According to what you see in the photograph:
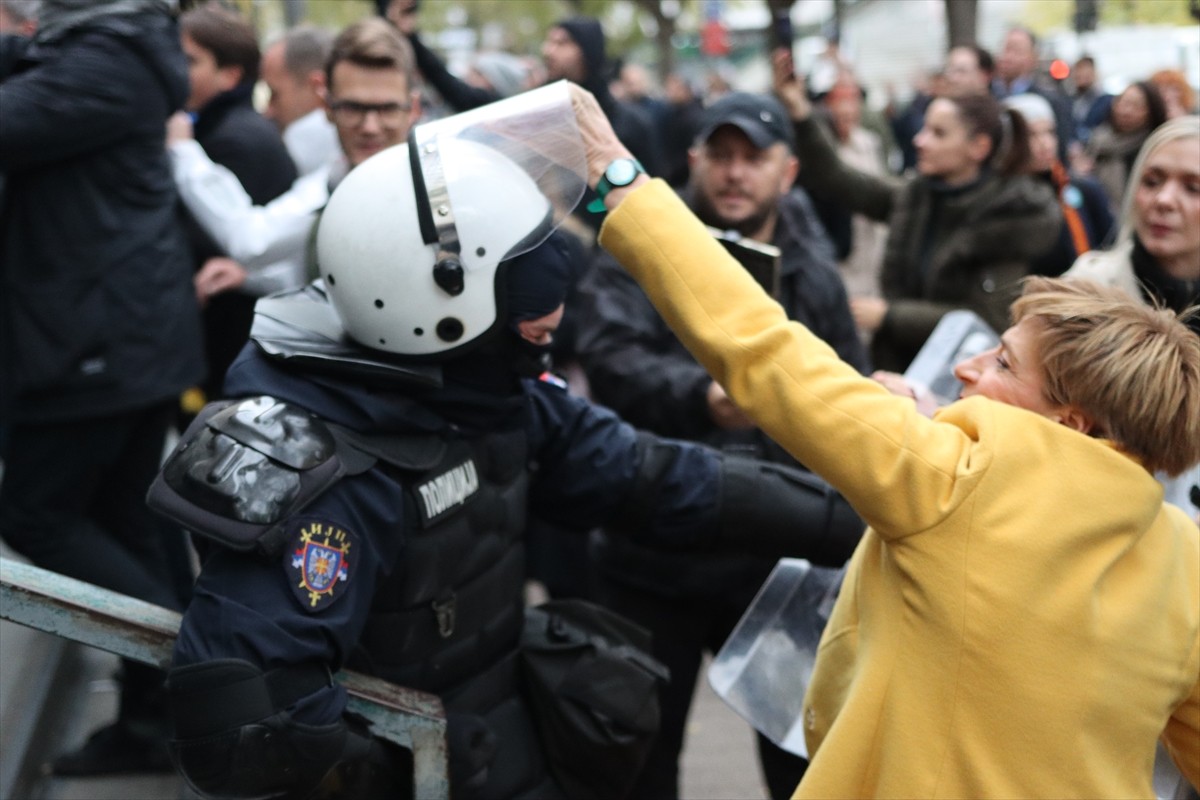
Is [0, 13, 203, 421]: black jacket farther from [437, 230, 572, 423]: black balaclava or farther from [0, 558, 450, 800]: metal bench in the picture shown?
[437, 230, 572, 423]: black balaclava

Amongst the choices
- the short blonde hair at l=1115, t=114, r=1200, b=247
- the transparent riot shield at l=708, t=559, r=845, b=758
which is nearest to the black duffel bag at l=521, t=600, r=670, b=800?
the transparent riot shield at l=708, t=559, r=845, b=758

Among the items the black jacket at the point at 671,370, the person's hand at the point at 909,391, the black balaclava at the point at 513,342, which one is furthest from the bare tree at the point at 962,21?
the black balaclava at the point at 513,342

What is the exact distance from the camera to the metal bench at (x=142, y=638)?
2182 mm

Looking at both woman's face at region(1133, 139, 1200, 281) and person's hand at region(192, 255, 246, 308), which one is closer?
woman's face at region(1133, 139, 1200, 281)

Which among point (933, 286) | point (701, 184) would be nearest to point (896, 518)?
point (701, 184)

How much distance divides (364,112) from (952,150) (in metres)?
2.12

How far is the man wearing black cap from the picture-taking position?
11.1 feet

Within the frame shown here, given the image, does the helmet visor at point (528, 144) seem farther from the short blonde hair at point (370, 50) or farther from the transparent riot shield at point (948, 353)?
the short blonde hair at point (370, 50)

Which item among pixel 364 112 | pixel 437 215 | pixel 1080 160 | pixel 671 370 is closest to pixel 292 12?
pixel 1080 160

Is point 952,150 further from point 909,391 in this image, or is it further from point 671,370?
point 909,391

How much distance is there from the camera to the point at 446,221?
227 cm

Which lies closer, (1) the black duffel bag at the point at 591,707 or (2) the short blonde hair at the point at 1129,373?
(2) the short blonde hair at the point at 1129,373

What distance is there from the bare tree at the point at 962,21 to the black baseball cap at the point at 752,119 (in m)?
9.46

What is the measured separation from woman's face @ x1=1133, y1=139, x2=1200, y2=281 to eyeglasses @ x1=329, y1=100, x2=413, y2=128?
210 cm
